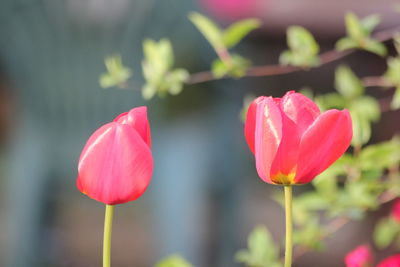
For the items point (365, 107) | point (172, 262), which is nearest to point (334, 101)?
point (365, 107)

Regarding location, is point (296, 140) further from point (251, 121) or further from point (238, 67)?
point (238, 67)

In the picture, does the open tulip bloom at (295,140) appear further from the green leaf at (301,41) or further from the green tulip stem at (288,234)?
the green leaf at (301,41)

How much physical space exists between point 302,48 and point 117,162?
0.39m

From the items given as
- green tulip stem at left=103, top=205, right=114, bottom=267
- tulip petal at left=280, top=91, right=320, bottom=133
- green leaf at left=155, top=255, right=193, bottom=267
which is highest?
tulip petal at left=280, top=91, right=320, bottom=133

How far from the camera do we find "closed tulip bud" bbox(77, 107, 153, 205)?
1.37ft

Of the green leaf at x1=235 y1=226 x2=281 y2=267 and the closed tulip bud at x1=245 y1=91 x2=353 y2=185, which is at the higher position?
the closed tulip bud at x1=245 y1=91 x2=353 y2=185

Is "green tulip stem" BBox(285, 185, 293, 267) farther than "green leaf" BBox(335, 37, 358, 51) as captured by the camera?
No

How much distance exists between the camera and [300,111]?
44cm

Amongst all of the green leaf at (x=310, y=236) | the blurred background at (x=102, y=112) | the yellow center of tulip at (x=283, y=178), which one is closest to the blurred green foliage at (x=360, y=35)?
the green leaf at (x=310, y=236)

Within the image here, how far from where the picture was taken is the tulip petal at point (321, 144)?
43cm

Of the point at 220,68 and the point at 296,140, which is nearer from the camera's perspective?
the point at 296,140

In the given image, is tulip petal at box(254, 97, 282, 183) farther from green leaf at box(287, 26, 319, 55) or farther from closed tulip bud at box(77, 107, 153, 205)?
green leaf at box(287, 26, 319, 55)

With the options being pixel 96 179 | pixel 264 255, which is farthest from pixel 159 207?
pixel 96 179

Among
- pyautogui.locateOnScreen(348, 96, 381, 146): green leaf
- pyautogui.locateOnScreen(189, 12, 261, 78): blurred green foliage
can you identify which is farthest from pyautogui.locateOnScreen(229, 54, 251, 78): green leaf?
Answer: pyautogui.locateOnScreen(348, 96, 381, 146): green leaf
